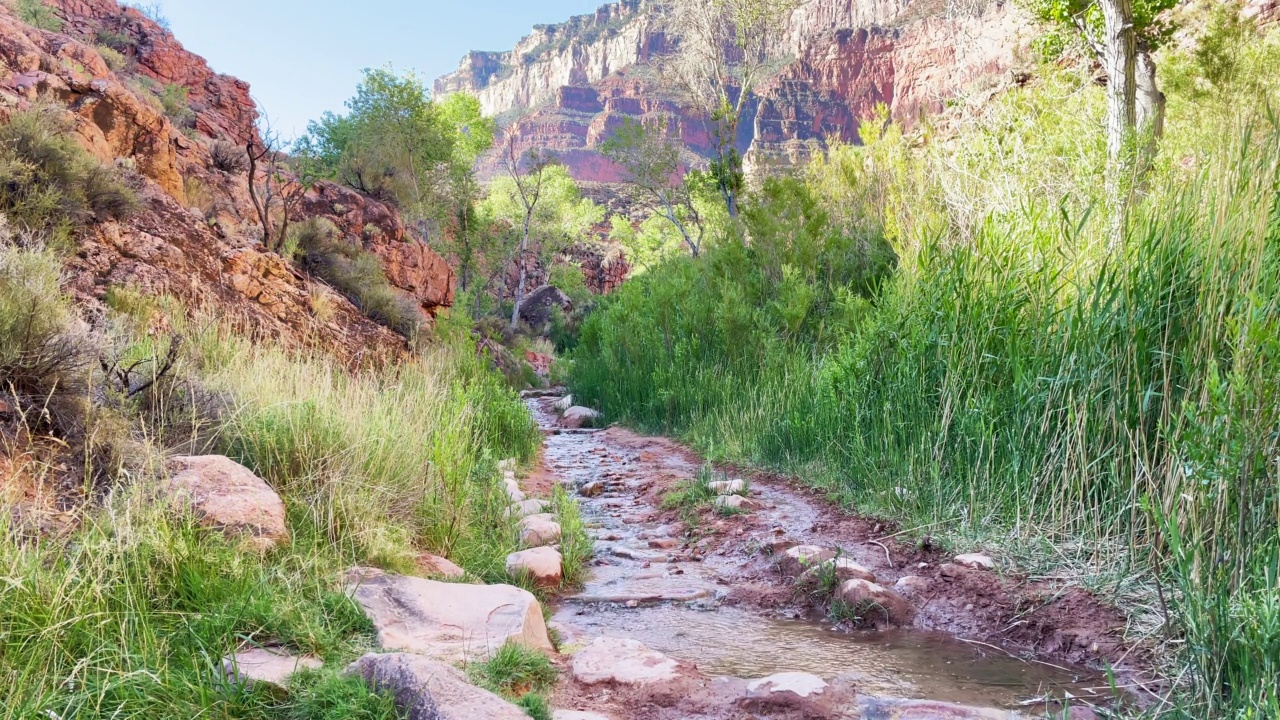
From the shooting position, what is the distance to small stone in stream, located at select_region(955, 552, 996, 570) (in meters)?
3.63

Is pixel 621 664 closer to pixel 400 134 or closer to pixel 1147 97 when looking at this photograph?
pixel 1147 97

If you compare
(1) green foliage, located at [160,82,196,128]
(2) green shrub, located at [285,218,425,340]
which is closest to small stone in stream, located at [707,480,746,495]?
(2) green shrub, located at [285,218,425,340]

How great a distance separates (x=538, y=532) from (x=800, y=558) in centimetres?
168

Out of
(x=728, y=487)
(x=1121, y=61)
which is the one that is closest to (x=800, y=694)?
(x=728, y=487)

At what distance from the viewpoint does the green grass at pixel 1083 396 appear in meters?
2.10

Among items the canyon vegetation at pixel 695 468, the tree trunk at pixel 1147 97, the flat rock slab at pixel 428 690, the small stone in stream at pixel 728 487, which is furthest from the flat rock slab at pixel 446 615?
the tree trunk at pixel 1147 97

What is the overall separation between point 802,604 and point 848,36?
93.4m

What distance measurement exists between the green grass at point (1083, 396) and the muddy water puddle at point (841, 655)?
18.7 inches

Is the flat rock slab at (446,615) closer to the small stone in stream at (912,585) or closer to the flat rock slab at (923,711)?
the flat rock slab at (923,711)

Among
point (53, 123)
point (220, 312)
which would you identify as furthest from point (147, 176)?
point (220, 312)

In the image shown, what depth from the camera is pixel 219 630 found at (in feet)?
8.14

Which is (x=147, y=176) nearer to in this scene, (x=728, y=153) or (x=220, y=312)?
(x=220, y=312)

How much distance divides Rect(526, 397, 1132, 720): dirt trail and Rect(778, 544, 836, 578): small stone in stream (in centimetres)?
6

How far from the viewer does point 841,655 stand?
3172 millimetres
